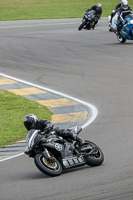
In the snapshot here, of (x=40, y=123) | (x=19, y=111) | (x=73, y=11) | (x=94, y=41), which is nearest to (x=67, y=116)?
(x=19, y=111)

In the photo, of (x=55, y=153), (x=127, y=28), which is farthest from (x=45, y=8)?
(x=55, y=153)

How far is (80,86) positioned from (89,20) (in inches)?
698

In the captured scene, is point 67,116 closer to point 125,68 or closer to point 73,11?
point 125,68

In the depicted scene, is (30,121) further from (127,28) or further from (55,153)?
(127,28)

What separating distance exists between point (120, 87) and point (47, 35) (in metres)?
15.7

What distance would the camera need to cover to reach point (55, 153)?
8719 millimetres

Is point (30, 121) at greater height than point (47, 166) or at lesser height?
greater

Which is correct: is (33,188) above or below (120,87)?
above

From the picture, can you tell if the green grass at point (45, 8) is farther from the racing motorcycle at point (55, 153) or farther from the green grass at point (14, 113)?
the racing motorcycle at point (55, 153)

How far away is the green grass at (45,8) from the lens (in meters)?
47.0

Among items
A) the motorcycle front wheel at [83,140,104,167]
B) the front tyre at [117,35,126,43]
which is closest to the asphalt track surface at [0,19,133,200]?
the motorcycle front wheel at [83,140,104,167]

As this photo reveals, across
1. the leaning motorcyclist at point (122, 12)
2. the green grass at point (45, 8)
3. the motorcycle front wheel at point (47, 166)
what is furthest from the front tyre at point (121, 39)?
the motorcycle front wheel at point (47, 166)

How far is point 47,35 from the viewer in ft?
104

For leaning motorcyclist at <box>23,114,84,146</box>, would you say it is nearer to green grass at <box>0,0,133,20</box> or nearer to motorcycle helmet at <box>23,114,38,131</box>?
motorcycle helmet at <box>23,114,38,131</box>
